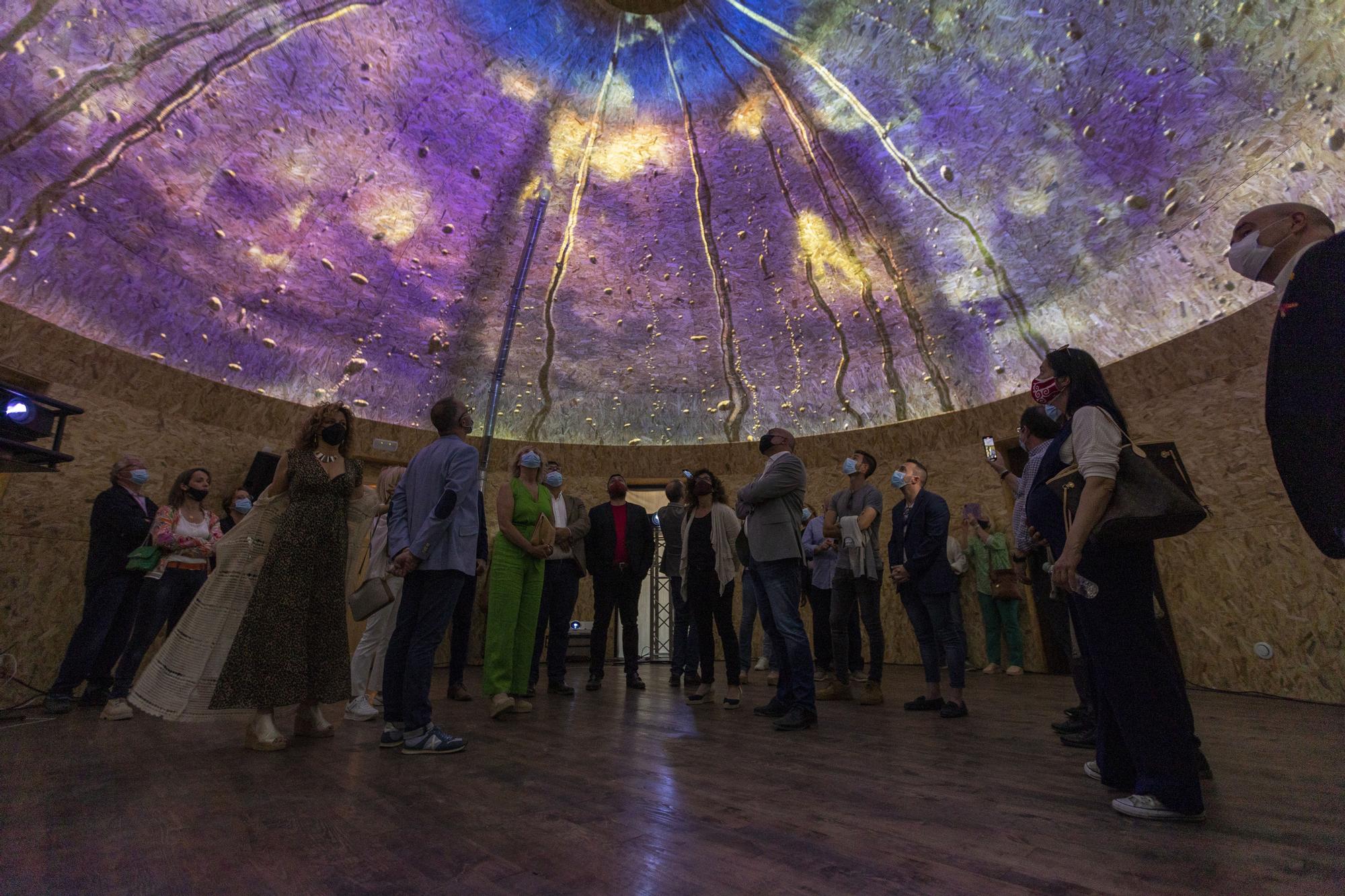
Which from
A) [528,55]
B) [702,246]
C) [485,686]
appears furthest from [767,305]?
[485,686]

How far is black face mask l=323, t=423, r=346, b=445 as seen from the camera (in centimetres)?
310

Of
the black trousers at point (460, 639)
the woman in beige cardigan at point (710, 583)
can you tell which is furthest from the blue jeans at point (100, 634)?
the woman in beige cardigan at point (710, 583)

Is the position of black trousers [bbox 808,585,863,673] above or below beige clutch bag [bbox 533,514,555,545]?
below

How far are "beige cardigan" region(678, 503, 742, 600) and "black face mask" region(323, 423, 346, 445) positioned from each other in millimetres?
2486

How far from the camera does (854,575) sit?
466 cm

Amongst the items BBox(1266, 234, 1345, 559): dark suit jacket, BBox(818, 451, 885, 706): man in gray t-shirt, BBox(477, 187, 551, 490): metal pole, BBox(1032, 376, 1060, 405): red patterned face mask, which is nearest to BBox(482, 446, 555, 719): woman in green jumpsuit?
BBox(818, 451, 885, 706): man in gray t-shirt

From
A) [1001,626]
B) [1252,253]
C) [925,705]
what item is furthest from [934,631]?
[1001,626]

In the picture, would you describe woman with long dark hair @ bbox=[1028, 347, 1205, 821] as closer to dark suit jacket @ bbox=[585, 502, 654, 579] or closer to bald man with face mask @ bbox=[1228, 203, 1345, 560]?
bald man with face mask @ bbox=[1228, 203, 1345, 560]

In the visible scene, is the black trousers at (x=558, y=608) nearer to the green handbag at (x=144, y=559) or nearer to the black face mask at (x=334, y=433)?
the black face mask at (x=334, y=433)

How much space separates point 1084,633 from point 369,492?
3222 millimetres

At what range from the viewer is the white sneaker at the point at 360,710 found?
3.81 metres

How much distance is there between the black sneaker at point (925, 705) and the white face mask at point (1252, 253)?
3129mm

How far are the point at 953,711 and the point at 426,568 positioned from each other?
3138 mm

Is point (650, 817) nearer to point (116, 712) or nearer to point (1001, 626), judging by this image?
point (116, 712)
